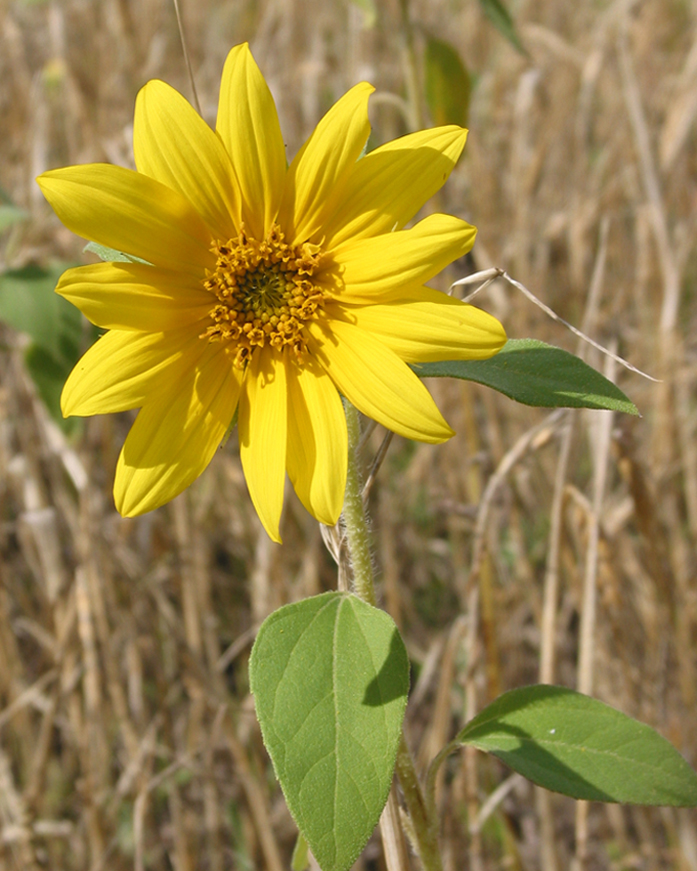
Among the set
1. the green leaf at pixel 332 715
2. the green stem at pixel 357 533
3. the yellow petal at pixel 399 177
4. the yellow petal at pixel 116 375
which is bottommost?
the green leaf at pixel 332 715

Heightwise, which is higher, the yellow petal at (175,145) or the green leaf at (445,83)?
the green leaf at (445,83)

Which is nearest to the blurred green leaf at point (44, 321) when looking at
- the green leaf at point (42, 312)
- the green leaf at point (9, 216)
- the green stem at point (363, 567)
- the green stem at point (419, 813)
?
the green leaf at point (42, 312)

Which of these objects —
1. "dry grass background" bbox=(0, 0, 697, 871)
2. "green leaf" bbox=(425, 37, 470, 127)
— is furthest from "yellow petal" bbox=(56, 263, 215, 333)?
"green leaf" bbox=(425, 37, 470, 127)

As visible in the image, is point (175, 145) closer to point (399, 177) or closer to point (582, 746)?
point (399, 177)

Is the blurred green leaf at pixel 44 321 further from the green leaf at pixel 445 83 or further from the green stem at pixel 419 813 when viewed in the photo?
the green stem at pixel 419 813

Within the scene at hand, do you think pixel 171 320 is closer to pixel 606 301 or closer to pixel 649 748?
pixel 649 748

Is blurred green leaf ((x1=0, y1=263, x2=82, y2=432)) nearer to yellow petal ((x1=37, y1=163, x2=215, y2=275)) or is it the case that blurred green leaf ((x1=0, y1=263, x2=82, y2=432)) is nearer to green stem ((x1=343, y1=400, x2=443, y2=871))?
yellow petal ((x1=37, y1=163, x2=215, y2=275))
